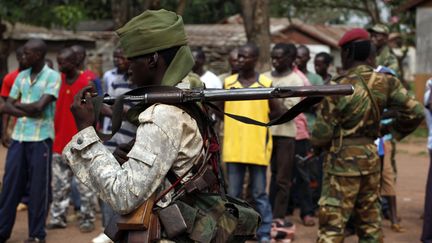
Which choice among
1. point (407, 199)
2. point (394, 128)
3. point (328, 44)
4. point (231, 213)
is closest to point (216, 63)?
point (328, 44)

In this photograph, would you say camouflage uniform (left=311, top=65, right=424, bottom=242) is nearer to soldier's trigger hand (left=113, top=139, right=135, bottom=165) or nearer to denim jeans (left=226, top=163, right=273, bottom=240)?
denim jeans (left=226, top=163, right=273, bottom=240)

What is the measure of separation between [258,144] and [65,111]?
2011 millimetres

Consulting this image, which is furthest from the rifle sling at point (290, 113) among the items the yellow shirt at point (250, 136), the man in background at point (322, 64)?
the man in background at point (322, 64)

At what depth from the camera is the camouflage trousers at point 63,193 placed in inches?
319

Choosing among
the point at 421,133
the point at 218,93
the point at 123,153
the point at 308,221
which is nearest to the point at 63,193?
the point at 308,221

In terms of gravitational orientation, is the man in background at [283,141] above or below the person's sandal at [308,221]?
above

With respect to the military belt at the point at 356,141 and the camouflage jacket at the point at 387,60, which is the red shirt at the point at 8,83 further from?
the camouflage jacket at the point at 387,60

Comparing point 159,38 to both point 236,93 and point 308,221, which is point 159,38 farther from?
point 308,221

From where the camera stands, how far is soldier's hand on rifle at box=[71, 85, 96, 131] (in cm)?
335

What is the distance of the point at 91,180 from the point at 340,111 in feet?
9.30

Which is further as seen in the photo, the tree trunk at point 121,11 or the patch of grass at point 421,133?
the patch of grass at point 421,133

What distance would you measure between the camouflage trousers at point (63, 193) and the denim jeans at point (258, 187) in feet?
5.15

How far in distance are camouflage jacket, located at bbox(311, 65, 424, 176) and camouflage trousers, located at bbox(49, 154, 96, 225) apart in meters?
3.11

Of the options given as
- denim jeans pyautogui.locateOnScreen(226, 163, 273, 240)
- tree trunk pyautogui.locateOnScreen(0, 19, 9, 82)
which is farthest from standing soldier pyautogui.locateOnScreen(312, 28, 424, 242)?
tree trunk pyautogui.locateOnScreen(0, 19, 9, 82)
